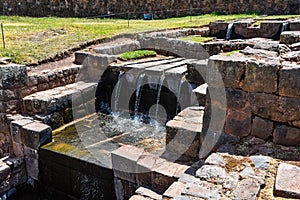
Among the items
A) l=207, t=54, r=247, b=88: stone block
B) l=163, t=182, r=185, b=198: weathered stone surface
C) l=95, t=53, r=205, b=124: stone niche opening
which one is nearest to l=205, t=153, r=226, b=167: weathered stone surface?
l=163, t=182, r=185, b=198: weathered stone surface

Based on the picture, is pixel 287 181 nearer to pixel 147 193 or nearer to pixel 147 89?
pixel 147 193

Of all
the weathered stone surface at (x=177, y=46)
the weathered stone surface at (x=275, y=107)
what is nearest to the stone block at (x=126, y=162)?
the weathered stone surface at (x=275, y=107)

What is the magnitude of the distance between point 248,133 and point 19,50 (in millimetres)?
6378

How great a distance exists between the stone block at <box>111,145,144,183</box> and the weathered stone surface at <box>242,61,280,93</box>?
186cm

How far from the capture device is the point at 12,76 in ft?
21.7

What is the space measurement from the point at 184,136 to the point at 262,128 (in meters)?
1.04

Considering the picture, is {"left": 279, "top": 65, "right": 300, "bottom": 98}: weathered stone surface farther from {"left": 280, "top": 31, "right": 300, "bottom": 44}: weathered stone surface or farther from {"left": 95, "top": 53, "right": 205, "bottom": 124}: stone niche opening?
{"left": 95, "top": 53, "right": 205, "bottom": 124}: stone niche opening

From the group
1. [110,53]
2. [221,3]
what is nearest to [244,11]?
[221,3]

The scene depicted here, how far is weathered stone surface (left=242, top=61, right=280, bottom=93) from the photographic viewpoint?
3721mm

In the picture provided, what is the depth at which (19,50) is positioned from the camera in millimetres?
8273

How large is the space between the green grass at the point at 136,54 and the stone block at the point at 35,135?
287 cm

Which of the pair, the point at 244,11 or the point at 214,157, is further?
the point at 244,11

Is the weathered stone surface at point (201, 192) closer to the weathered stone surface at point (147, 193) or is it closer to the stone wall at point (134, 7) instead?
the weathered stone surface at point (147, 193)

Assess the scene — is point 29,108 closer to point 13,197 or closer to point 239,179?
point 13,197
